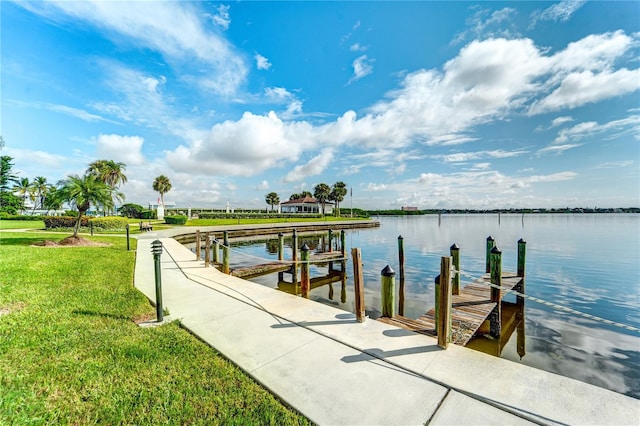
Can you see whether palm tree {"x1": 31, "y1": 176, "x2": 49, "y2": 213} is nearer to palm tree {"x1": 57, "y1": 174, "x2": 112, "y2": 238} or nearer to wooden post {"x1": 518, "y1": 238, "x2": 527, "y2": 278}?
palm tree {"x1": 57, "y1": 174, "x2": 112, "y2": 238}

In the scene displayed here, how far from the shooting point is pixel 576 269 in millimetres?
15430

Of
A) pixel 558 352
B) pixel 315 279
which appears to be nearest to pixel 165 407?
pixel 558 352

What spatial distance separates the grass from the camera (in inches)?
113

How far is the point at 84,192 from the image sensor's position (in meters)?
15.6

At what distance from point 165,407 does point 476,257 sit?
2077 cm

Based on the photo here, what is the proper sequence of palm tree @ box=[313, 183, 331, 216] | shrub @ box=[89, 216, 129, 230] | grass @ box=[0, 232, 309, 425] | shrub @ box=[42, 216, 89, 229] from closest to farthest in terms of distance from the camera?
grass @ box=[0, 232, 309, 425]
shrub @ box=[42, 216, 89, 229]
shrub @ box=[89, 216, 129, 230]
palm tree @ box=[313, 183, 331, 216]

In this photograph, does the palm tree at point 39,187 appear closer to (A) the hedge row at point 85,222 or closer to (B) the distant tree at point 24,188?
(B) the distant tree at point 24,188

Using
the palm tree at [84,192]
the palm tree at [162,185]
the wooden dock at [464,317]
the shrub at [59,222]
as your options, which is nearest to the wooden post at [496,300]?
the wooden dock at [464,317]

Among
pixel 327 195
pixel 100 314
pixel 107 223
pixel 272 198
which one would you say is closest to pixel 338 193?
pixel 327 195

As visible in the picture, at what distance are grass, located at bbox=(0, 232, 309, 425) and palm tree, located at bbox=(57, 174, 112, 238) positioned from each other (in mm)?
11191

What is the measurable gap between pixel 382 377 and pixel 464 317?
4286mm

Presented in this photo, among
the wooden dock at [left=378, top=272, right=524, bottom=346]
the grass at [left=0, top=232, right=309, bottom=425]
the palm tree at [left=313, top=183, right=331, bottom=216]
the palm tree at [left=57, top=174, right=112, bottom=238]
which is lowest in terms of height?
the wooden dock at [left=378, top=272, right=524, bottom=346]

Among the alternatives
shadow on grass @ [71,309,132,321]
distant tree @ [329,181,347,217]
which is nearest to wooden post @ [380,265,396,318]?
shadow on grass @ [71,309,132,321]

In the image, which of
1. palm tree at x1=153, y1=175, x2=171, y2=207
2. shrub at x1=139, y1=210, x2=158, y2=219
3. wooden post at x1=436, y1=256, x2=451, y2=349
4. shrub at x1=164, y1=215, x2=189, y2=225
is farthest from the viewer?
palm tree at x1=153, y1=175, x2=171, y2=207
